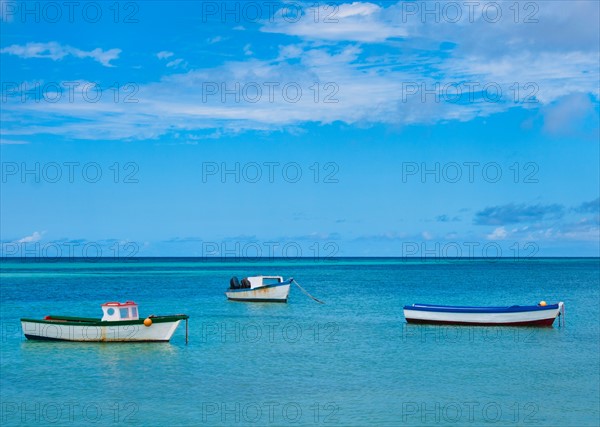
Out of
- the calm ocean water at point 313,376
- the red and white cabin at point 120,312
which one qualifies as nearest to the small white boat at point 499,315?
the calm ocean water at point 313,376

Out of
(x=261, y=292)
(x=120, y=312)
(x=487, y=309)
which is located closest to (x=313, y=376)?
(x=120, y=312)

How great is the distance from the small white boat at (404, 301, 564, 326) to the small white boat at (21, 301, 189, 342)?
18505 millimetres

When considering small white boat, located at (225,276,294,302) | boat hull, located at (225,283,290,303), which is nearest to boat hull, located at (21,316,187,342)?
small white boat, located at (225,276,294,302)

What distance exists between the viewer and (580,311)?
2309 inches

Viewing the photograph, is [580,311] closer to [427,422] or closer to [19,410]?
[427,422]

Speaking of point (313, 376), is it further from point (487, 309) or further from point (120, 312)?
point (487, 309)

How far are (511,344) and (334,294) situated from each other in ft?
141

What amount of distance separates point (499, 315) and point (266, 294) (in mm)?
25863

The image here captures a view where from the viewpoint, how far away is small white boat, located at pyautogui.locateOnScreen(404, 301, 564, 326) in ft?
146

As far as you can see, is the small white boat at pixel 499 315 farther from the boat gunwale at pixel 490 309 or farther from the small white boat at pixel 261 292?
the small white boat at pixel 261 292

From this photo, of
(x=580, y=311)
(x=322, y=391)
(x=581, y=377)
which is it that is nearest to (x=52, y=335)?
(x=322, y=391)

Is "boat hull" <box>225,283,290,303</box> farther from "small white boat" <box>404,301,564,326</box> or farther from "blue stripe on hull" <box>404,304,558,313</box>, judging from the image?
"small white boat" <box>404,301,564,326</box>

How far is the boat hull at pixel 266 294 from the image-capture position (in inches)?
2532

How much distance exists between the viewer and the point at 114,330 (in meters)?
36.0
